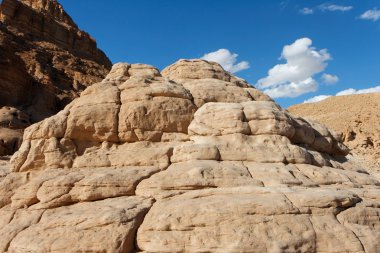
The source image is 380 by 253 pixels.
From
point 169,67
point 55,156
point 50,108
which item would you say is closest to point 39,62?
point 50,108

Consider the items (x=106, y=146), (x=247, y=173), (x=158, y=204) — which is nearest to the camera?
(x=158, y=204)

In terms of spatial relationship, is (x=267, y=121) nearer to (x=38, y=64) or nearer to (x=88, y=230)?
(x=88, y=230)

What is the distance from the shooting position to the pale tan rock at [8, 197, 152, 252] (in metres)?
7.55

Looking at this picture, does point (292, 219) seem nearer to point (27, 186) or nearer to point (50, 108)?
point (27, 186)

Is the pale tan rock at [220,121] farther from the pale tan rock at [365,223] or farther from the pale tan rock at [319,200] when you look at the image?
the pale tan rock at [365,223]

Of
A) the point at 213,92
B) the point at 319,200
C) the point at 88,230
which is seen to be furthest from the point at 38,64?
the point at 319,200

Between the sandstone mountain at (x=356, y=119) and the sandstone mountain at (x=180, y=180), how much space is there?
75.7 feet

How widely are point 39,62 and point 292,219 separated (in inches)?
2145

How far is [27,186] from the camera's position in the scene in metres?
9.97

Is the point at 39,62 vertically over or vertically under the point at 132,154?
over

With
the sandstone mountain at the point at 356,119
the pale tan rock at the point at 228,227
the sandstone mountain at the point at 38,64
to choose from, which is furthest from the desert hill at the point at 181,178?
the sandstone mountain at the point at 38,64

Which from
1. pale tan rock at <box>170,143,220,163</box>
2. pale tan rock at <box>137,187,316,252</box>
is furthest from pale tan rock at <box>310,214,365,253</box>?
pale tan rock at <box>170,143,220,163</box>

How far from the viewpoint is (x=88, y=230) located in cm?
779

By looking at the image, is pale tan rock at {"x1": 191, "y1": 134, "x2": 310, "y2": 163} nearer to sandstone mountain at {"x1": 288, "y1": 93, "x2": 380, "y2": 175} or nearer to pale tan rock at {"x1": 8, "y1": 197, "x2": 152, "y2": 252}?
pale tan rock at {"x1": 8, "y1": 197, "x2": 152, "y2": 252}
